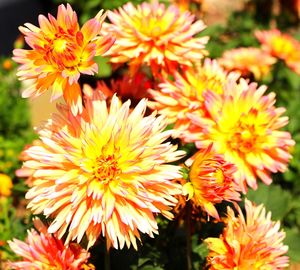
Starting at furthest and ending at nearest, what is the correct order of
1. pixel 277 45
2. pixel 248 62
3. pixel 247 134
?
1. pixel 277 45
2. pixel 248 62
3. pixel 247 134

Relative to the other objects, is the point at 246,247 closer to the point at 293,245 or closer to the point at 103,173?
the point at 103,173

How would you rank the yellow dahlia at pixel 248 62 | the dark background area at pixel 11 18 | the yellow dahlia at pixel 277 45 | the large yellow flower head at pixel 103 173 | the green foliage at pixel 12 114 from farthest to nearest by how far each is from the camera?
the dark background area at pixel 11 18 < the green foliage at pixel 12 114 < the yellow dahlia at pixel 277 45 < the yellow dahlia at pixel 248 62 < the large yellow flower head at pixel 103 173

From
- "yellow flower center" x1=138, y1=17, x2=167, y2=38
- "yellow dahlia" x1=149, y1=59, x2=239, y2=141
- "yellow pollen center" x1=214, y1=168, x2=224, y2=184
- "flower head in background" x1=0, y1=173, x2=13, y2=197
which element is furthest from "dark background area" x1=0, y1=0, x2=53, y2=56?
"yellow pollen center" x1=214, y1=168, x2=224, y2=184

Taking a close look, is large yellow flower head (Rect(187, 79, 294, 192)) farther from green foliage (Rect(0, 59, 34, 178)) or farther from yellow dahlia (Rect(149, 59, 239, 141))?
green foliage (Rect(0, 59, 34, 178))

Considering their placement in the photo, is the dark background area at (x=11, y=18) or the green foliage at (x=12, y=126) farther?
the dark background area at (x=11, y=18)

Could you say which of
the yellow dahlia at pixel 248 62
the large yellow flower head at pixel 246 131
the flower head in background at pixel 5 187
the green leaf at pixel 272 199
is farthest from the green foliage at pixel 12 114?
the large yellow flower head at pixel 246 131

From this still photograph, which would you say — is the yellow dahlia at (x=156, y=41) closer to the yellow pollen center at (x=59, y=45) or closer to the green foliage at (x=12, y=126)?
the yellow pollen center at (x=59, y=45)

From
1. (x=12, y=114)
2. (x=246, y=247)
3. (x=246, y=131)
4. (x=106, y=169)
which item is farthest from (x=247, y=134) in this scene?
(x=12, y=114)

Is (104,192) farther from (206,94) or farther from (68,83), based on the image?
(206,94)
